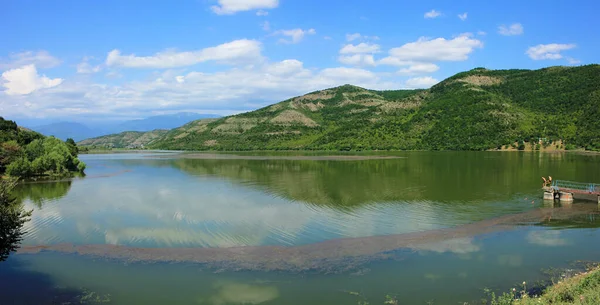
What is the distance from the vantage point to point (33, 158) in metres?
72.2

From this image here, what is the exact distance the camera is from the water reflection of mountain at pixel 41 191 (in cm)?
4491

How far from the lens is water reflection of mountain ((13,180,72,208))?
4491cm

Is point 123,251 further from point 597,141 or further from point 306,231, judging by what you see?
point 597,141

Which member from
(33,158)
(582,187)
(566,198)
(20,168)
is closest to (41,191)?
(20,168)

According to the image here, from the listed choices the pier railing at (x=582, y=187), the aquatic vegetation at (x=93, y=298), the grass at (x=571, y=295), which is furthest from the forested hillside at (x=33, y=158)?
the pier railing at (x=582, y=187)

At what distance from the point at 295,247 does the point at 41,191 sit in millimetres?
44418

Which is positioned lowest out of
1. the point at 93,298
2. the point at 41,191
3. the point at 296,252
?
the point at 93,298

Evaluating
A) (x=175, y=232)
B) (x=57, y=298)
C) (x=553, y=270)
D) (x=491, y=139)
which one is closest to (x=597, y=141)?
(x=491, y=139)

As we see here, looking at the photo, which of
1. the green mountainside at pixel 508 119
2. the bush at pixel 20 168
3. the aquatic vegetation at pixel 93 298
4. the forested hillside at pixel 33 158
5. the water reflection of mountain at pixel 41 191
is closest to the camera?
the aquatic vegetation at pixel 93 298

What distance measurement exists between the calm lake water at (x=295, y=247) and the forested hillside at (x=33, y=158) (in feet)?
92.5

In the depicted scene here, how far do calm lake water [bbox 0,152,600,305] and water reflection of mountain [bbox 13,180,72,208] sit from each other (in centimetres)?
133

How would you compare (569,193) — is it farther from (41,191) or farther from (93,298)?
(41,191)

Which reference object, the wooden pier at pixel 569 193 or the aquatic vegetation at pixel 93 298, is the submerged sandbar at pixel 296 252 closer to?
the aquatic vegetation at pixel 93 298

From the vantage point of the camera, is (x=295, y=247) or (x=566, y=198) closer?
(x=295, y=247)
